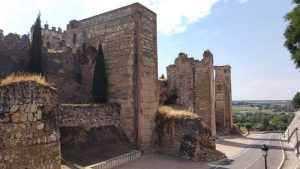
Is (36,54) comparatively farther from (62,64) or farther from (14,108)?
(14,108)

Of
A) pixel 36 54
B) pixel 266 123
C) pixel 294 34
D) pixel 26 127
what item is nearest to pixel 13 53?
pixel 36 54

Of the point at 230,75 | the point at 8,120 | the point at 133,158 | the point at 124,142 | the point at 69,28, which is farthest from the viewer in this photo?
the point at 230,75

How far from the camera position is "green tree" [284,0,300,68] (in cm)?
1250

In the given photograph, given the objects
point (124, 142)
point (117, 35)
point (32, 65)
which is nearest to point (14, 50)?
point (32, 65)

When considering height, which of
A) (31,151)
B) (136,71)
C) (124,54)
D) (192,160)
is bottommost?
(192,160)

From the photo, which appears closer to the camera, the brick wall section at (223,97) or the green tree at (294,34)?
the green tree at (294,34)

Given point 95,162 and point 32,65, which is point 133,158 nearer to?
point 95,162

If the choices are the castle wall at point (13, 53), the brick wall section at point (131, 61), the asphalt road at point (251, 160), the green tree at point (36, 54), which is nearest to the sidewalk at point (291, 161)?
the asphalt road at point (251, 160)

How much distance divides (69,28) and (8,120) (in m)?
15.6

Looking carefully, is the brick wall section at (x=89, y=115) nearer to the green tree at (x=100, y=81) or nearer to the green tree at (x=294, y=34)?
the green tree at (x=100, y=81)

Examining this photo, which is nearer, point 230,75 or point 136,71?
point 136,71

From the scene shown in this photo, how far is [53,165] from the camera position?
749 cm

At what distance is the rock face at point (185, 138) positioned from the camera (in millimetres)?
17562

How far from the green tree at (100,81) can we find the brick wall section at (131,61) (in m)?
0.29
